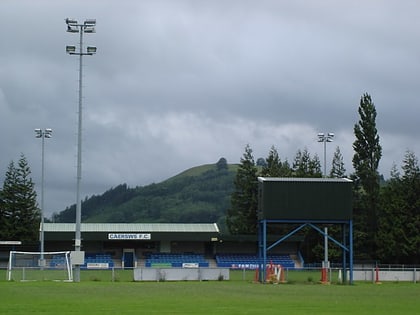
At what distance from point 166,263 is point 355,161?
25.8 metres

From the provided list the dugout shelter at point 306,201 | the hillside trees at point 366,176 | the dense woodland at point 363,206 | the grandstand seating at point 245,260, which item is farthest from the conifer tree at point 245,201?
the dugout shelter at point 306,201

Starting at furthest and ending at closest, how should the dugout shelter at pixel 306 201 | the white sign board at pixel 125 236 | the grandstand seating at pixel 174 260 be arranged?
the white sign board at pixel 125 236, the grandstand seating at pixel 174 260, the dugout shelter at pixel 306 201

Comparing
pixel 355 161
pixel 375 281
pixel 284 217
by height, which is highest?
pixel 355 161

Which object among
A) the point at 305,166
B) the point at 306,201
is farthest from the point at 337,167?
the point at 306,201

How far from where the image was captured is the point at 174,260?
86.1 meters

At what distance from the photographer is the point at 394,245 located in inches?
3420

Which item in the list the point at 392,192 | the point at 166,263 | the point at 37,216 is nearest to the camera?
the point at 166,263

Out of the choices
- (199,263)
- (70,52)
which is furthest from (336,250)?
(70,52)

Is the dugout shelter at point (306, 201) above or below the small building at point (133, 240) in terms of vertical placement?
above

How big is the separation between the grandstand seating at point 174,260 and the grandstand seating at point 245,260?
89.7 inches

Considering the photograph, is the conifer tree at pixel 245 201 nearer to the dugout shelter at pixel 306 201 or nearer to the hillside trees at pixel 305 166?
the hillside trees at pixel 305 166

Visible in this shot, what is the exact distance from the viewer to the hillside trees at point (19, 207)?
3760 inches

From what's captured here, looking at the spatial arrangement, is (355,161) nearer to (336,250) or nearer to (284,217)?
(336,250)

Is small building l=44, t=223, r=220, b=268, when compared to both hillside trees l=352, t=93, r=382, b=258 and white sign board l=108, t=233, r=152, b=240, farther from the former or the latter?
hillside trees l=352, t=93, r=382, b=258
